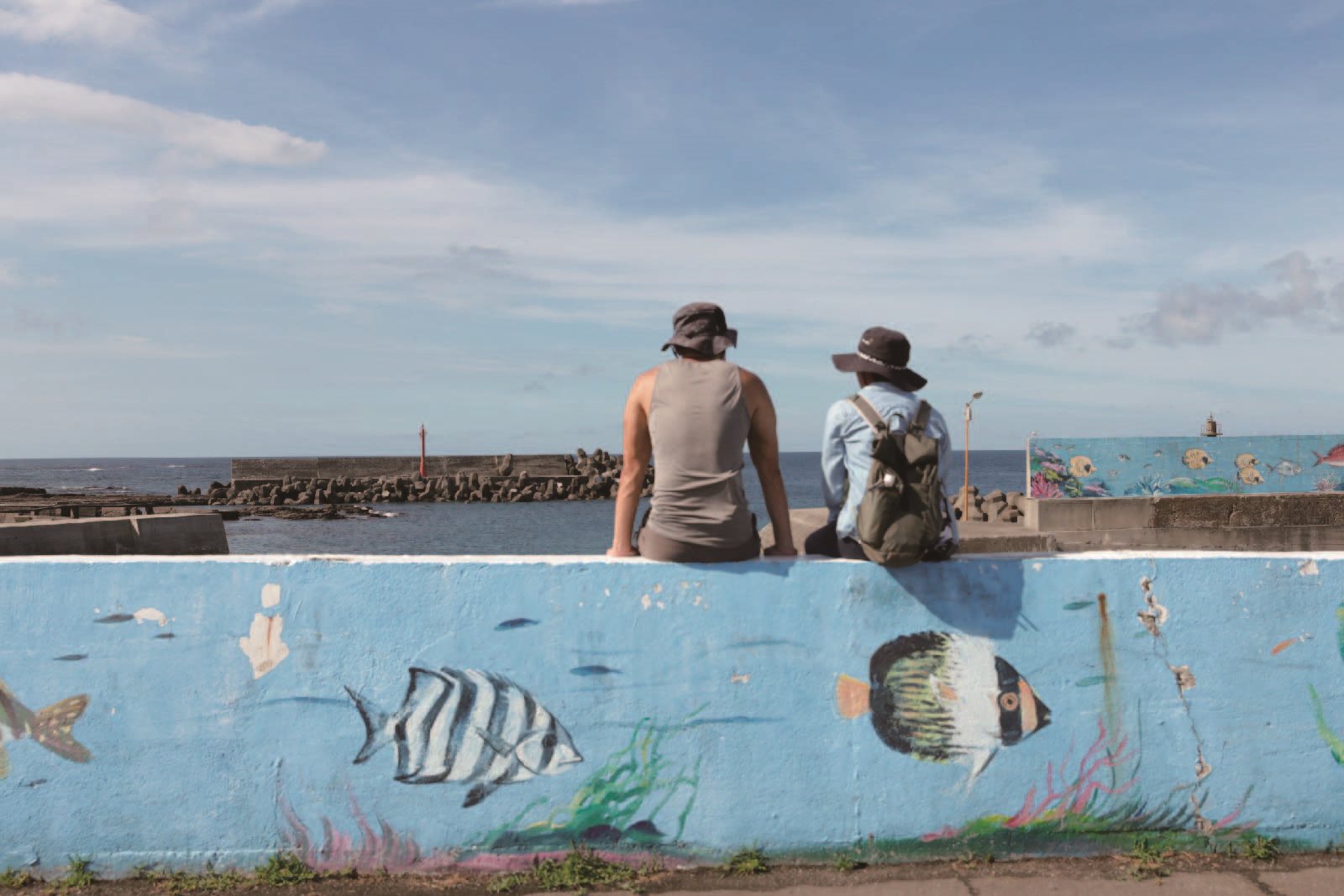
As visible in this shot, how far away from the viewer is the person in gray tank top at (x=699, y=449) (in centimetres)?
391

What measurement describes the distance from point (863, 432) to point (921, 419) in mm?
234

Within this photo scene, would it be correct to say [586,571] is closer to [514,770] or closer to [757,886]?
[514,770]

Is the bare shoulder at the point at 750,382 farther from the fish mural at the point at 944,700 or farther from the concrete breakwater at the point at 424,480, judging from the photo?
the concrete breakwater at the point at 424,480

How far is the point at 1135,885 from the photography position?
3740mm

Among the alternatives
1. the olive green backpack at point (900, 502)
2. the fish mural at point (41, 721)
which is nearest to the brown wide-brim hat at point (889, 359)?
the olive green backpack at point (900, 502)

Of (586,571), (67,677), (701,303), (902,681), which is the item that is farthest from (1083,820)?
(67,677)

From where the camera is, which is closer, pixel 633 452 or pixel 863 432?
pixel 863 432

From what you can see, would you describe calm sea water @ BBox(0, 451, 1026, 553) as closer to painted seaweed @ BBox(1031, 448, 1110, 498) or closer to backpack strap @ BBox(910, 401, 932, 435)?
painted seaweed @ BBox(1031, 448, 1110, 498)

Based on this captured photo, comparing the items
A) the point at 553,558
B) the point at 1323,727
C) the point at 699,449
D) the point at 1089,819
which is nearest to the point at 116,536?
the point at 553,558

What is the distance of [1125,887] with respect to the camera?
3732 millimetres

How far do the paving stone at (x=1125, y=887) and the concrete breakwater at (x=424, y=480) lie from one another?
6799cm

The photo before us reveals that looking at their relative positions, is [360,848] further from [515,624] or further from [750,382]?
[750,382]

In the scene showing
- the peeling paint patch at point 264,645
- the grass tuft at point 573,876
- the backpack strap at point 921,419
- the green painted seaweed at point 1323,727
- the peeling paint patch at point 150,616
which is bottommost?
the grass tuft at point 573,876

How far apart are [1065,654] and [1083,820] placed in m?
0.64
